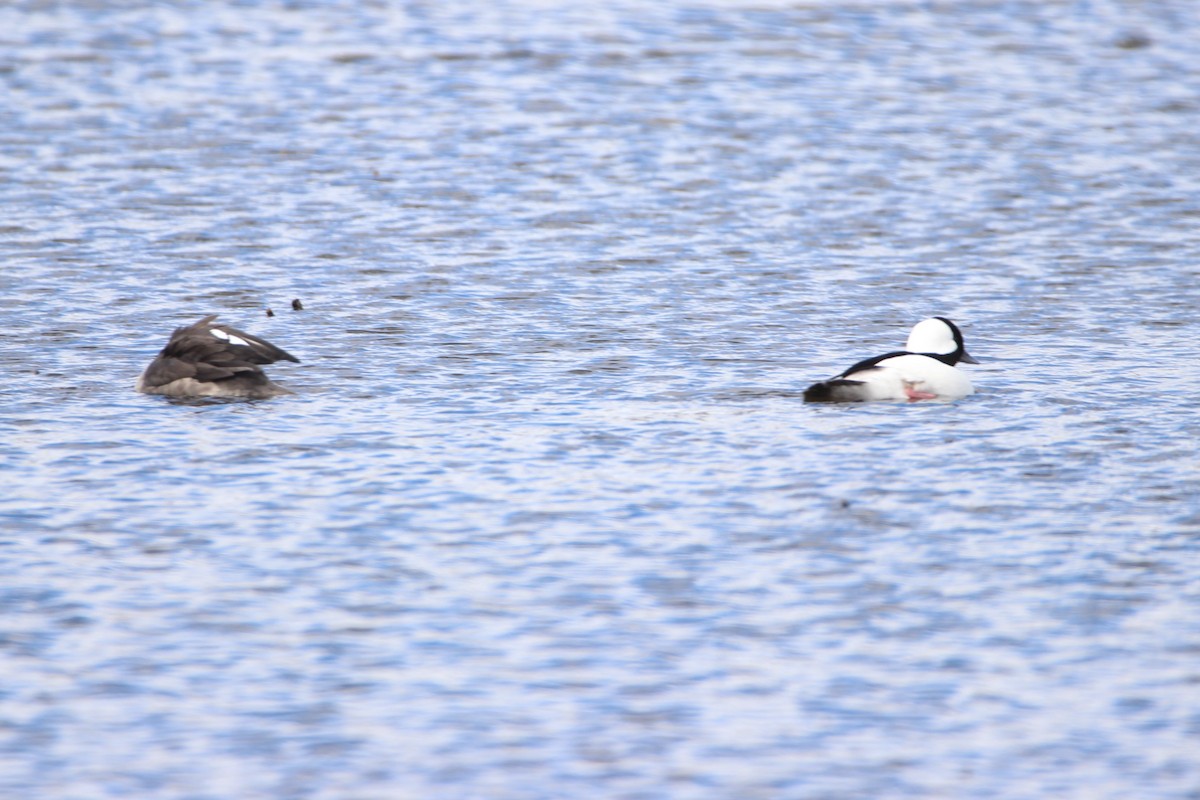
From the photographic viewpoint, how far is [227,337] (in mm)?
11836

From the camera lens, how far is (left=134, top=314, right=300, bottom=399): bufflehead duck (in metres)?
11.4

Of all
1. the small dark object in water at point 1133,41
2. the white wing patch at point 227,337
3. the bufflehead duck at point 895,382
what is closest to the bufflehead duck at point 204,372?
the white wing patch at point 227,337

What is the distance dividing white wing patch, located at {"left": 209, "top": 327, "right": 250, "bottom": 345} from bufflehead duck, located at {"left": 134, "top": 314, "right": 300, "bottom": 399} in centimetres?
9

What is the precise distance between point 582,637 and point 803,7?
22.1 m

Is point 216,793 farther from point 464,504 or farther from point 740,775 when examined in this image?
point 464,504

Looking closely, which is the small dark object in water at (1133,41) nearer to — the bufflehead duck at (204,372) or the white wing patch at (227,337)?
the white wing patch at (227,337)

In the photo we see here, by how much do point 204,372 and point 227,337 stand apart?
47cm

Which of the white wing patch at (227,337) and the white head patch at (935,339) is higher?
the white wing patch at (227,337)

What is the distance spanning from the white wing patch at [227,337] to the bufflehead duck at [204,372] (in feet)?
0.30

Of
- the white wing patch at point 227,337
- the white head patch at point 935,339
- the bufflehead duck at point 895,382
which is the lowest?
the bufflehead duck at point 895,382

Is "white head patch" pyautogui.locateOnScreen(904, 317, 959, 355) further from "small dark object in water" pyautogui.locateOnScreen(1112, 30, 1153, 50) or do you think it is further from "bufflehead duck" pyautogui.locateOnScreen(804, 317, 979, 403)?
Result: "small dark object in water" pyautogui.locateOnScreen(1112, 30, 1153, 50)

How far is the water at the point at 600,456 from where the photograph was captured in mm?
6816

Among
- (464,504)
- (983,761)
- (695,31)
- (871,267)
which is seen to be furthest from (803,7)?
(983,761)

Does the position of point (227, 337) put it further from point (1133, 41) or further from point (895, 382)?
point (1133, 41)
